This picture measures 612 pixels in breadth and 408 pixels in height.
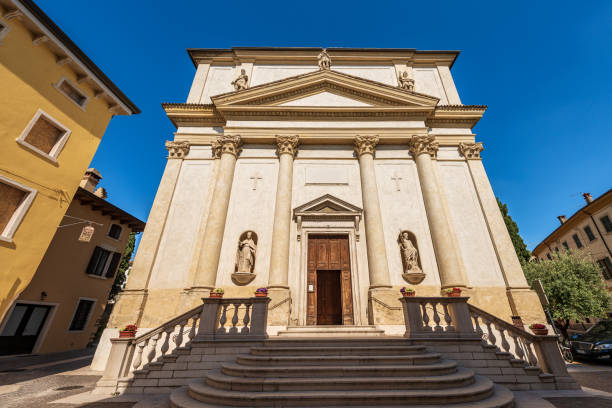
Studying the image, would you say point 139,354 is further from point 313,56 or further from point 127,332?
point 313,56

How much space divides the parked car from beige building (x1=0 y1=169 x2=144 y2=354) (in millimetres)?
23724

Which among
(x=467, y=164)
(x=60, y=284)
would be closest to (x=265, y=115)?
(x=467, y=164)

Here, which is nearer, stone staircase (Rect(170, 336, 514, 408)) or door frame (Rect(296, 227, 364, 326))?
stone staircase (Rect(170, 336, 514, 408))

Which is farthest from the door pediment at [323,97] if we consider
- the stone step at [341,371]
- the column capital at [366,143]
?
the stone step at [341,371]

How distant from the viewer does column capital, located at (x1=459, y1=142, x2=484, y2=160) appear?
1448 centimetres

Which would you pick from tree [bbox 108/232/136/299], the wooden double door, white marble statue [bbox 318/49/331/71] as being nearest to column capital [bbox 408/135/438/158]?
the wooden double door

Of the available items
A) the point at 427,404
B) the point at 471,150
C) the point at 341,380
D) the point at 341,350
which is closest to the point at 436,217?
the point at 471,150

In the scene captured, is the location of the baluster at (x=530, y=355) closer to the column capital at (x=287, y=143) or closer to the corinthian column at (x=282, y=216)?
the corinthian column at (x=282, y=216)

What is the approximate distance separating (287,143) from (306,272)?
6.92 meters

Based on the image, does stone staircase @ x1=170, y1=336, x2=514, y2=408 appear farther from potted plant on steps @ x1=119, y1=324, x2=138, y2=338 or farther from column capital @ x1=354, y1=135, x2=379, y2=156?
column capital @ x1=354, y1=135, x2=379, y2=156

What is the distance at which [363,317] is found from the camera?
11305 mm

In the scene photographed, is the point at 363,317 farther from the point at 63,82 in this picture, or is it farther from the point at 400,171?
the point at 63,82

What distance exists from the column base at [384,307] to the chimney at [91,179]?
21.4 meters

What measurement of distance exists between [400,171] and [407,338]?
9.15 m
